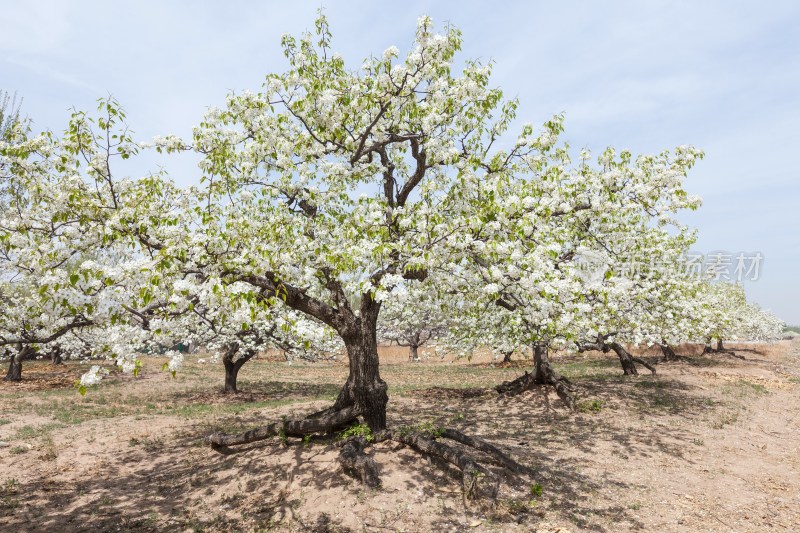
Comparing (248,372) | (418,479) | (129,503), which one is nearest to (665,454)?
(418,479)

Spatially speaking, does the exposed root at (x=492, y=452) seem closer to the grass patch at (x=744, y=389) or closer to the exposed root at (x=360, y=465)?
the exposed root at (x=360, y=465)

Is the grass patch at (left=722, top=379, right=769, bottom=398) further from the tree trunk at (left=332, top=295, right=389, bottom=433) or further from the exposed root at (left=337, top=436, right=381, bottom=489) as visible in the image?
the exposed root at (left=337, top=436, right=381, bottom=489)

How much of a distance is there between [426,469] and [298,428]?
3256 millimetres

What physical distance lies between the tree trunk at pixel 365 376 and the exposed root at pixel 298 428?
0.89ft

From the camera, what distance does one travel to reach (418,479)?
9.52m

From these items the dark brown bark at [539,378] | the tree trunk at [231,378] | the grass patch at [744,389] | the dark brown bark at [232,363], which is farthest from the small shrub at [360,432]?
the grass patch at [744,389]

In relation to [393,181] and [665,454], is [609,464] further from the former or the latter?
[393,181]

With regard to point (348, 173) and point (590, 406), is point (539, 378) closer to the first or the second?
point (590, 406)

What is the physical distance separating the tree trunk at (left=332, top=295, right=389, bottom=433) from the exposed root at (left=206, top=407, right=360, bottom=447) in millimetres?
272

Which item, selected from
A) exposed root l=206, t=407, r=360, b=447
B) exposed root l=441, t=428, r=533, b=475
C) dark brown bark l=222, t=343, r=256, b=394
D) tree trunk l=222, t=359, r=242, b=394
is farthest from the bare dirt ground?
tree trunk l=222, t=359, r=242, b=394

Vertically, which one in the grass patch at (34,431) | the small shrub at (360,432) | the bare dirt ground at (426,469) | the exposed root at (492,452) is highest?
the small shrub at (360,432)

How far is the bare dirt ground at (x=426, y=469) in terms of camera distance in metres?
8.47

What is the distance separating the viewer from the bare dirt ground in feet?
27.8

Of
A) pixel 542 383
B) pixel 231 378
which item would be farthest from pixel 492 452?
pixel 231 378
